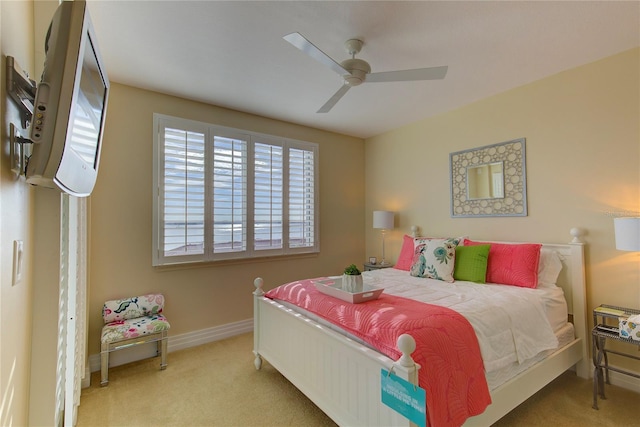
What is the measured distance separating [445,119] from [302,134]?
1.87 meters

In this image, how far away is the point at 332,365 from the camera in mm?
1868

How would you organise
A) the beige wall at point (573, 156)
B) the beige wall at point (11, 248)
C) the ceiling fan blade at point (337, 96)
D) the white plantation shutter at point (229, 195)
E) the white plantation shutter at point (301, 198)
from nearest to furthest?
1. the beige wall at point (11, 248)
2. the ceiling fan blade at point (337, 96)
3. the beige wall at point (573, 156)
4. the white plantation shutter at point (229, 195)
5. the white plantation shutter at point (301, 198)

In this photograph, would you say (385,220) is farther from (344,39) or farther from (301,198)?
(344,39)

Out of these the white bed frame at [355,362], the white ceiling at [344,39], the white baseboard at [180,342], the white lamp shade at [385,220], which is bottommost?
the white baseboard at [180,342]

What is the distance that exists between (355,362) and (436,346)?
1.48 ft

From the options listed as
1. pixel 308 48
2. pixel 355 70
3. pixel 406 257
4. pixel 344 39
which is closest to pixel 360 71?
pixel 355 70

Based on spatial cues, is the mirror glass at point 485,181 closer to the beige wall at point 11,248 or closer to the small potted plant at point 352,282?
the small potted plant at point 352,282

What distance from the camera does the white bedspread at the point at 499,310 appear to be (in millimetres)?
1820

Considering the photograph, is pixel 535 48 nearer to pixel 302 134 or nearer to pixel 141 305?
pixel 302 134

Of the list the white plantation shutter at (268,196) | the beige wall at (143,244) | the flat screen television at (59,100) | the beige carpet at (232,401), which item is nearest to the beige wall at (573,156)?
the beige carpet at (232,401)

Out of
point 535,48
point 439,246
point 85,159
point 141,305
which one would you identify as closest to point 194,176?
point 141,305

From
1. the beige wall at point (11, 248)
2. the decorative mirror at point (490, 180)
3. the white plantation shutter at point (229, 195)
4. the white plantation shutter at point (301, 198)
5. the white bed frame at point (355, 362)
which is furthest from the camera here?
the white plantation shutter at point (301, 198)

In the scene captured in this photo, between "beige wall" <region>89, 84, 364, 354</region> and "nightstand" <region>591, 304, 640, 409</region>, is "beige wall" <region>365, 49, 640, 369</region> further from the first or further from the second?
"beige wall" <region>89, 84, 364, 354</region>

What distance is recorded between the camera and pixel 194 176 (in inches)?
129
